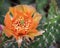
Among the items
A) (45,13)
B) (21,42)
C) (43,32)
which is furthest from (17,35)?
(45,13)

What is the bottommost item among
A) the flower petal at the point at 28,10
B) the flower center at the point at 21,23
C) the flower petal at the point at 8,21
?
the flower center at the point at 21,23

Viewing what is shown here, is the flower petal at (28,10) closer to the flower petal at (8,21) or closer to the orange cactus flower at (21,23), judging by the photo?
the orange cactus flower at (21,23)

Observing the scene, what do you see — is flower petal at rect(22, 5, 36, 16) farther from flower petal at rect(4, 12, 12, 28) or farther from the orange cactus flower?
flower petal at rect(4, 12, 12, 28)

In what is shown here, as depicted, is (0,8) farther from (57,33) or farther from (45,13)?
(57,33)

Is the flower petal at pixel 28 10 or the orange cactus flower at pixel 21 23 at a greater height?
the flower petal at pixel 28 10

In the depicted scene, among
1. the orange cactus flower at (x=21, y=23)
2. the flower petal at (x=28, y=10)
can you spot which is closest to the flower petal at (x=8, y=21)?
the orange cactus flower at (x=21, y=23)

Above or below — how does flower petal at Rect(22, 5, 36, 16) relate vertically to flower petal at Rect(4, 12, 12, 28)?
above

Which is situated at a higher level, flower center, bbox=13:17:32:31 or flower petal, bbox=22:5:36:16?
flower petal, bbox=22:5:36:16

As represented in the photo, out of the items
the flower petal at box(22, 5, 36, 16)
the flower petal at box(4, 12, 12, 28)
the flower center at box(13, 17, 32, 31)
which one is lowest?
the flower center at box(13, 17, 32, 31)

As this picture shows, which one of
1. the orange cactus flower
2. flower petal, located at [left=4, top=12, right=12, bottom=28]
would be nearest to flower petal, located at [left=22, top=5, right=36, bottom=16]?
the orange cactus flower
